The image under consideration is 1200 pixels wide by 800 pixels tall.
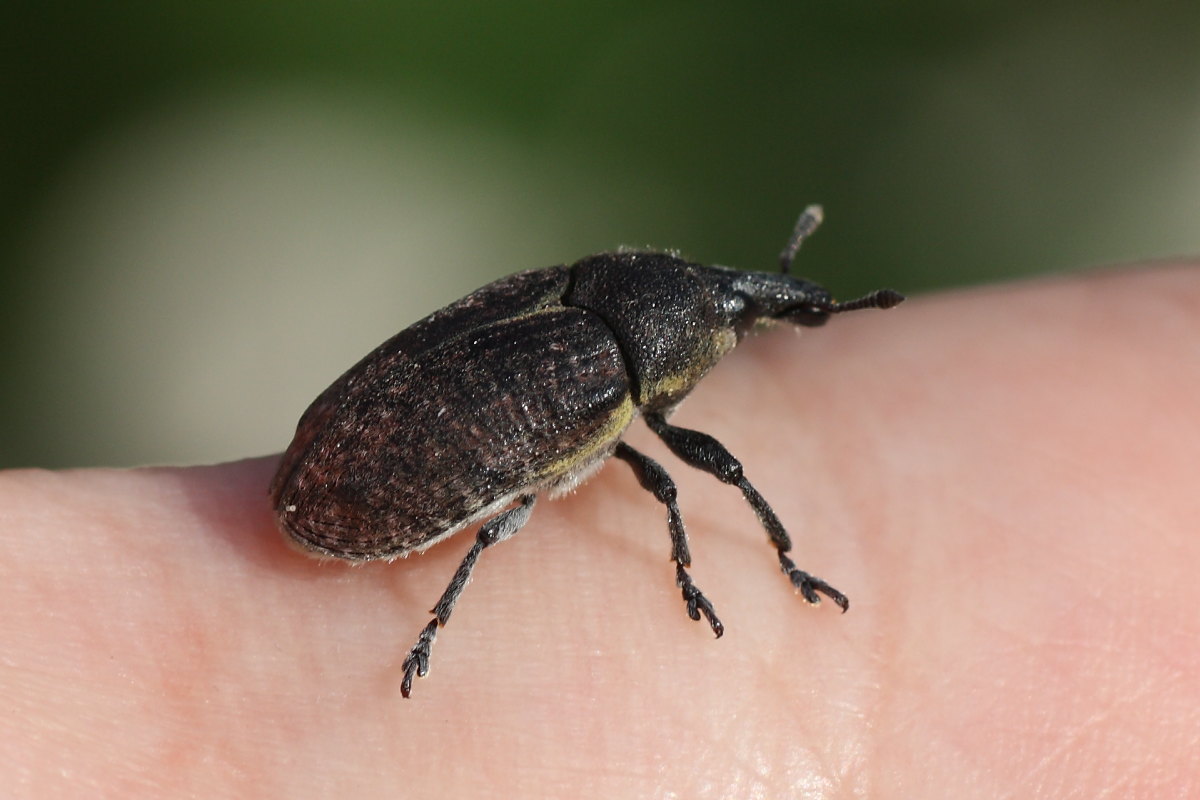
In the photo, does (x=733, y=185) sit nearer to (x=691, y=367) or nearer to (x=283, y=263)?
(x=283, y=263)

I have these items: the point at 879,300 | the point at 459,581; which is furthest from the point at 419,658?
the point at 879,300

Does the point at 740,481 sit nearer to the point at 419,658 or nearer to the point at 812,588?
the point at 812,588

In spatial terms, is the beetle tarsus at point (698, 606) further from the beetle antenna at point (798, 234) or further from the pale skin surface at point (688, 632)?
the beetle antenna at point (798, 234)

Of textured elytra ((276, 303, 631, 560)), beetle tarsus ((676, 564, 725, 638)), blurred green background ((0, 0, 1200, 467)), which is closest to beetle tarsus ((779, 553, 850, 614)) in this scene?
beetle tarsus ((676, 564, 725, 638))

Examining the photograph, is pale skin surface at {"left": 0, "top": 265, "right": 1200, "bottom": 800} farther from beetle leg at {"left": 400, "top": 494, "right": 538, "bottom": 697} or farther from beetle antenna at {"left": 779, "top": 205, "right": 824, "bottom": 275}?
beetle antenna at {"left": 779, "top": 205, "right": 824, "bottom": 275}

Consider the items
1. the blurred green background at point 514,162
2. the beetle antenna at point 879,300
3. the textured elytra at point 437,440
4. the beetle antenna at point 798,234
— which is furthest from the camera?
the blurred green background at point 514,162

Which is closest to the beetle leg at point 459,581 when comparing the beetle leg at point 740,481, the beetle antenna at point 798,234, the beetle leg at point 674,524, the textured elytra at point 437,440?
the textured elytra at point 437,440

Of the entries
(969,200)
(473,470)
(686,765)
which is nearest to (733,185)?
(969,200)
